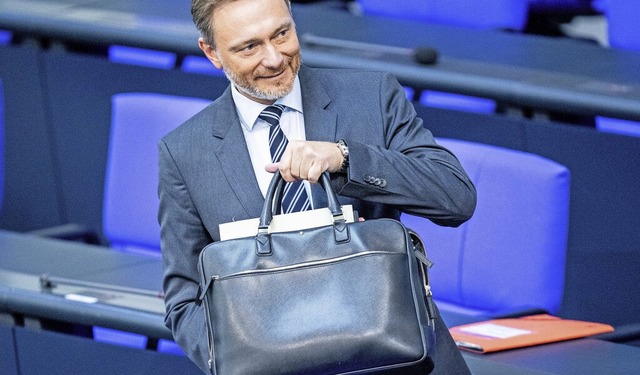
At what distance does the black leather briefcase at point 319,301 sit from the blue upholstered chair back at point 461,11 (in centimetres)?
312

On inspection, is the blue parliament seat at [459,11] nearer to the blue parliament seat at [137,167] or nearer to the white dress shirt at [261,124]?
the blue parliament seat at [137,167]

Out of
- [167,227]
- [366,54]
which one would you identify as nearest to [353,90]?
[167,227]

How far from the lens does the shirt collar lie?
2059 millimetres

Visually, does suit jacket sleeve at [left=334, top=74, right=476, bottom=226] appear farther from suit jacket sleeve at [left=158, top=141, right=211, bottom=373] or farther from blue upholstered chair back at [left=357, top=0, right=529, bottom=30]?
blue upholstered chair back at [left=357, top=0, right=529, bottom=30]

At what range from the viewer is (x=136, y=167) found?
3.79 meters

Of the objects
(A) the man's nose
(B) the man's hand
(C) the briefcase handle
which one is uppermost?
(A) the man's nose

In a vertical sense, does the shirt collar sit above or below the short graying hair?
below

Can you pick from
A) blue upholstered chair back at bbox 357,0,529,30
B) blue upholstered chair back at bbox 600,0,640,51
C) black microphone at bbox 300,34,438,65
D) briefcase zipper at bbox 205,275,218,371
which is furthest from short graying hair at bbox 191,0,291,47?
blue upholstered chair back at bbox 357,0,529,30

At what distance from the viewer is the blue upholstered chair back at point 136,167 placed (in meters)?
3.75

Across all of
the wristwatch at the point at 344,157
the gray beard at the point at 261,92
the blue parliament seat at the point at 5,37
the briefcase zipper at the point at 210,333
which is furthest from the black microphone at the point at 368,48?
the briefcase zipper at the point at 210,333

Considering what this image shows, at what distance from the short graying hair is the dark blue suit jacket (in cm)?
11

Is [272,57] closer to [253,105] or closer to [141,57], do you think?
[253,105]

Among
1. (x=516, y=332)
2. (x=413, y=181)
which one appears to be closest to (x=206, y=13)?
(x=413, y=181)

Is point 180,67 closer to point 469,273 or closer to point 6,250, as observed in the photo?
point 6,250
